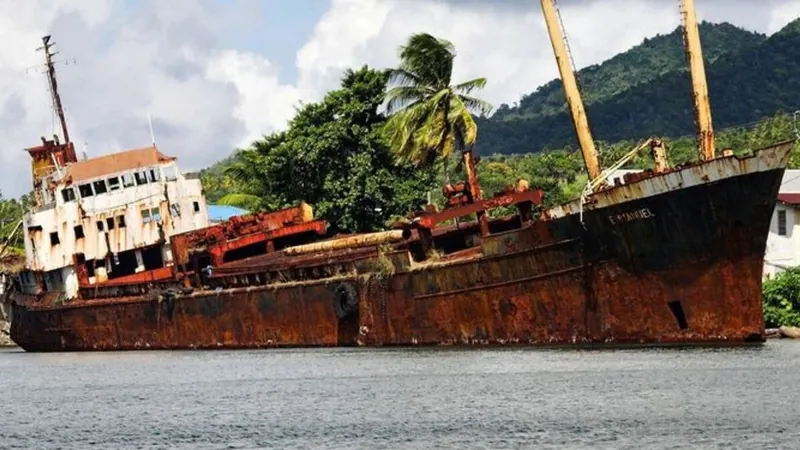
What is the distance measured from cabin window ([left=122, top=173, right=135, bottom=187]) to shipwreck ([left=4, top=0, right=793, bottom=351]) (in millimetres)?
157

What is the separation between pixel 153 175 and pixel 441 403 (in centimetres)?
2918

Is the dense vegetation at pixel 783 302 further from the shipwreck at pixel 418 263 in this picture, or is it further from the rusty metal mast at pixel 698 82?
the rusty metal mast at pixel 698 82

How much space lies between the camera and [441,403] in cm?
3020

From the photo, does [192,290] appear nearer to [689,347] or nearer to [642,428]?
[689,347]

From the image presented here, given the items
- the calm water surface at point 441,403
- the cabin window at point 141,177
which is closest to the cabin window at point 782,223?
the calm water surface at point 441,403

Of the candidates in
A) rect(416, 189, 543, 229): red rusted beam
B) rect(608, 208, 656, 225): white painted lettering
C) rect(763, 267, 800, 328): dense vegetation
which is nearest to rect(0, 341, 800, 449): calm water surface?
rect(608, 208, 656, 225): white painted lettering

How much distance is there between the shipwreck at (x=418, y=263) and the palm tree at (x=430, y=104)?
398 centimetres

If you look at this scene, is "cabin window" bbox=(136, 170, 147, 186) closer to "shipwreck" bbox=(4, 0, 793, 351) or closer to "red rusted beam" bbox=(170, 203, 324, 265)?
"shipwreck" bbox=(4, 0, 793, 351)

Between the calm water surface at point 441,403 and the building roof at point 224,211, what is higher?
the building roof at point 224,211

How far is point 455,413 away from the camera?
2864cm

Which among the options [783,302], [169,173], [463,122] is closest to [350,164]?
[169,173]

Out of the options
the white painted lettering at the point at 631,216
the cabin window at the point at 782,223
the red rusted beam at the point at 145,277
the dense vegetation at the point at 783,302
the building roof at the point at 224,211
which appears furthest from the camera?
the building roof at the point at 224,211

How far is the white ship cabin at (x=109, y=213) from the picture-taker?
186ft

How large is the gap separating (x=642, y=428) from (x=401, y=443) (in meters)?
4.21
